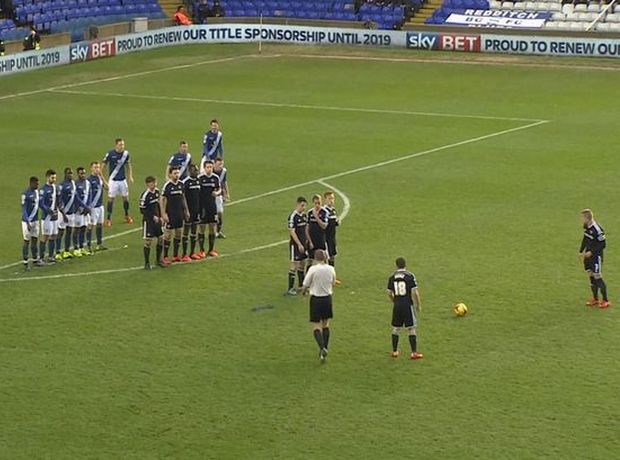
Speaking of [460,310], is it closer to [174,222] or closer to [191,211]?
[174,222]

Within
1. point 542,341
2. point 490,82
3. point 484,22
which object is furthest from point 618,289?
point 484,22

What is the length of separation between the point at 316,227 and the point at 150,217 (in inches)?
150

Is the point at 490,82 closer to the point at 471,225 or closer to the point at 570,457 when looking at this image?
the point at 471,225

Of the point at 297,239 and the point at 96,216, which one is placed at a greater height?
the point at 96,216

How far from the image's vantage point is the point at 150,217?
1073 inches

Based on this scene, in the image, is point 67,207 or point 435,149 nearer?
point 67,207

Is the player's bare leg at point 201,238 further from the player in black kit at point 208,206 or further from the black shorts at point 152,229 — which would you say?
the black shorts at point 152,229

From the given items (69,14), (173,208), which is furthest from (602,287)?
(69,14)

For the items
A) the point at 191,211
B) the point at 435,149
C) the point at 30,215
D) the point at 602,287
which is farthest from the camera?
the point at 435,149

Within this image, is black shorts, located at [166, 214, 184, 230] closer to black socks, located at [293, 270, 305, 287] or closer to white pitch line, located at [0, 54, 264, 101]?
black socks, located at [293, 270, 305, 287]

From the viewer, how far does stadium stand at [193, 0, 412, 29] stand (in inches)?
2751

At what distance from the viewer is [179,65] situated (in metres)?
60.1

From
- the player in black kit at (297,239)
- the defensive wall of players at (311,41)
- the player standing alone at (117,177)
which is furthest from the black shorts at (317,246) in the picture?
the defensive wall of players at (311,41)

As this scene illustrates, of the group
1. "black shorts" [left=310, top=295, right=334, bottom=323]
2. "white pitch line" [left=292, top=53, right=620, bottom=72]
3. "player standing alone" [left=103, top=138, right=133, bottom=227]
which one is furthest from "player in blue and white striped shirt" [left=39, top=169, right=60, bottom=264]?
"white pitch line" [left=292, top=53, right=620, bottom=72]
